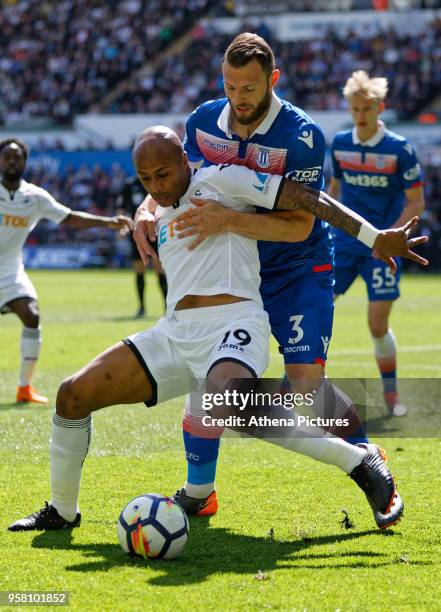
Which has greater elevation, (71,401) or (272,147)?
(272,147)

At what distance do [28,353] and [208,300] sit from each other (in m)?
4.86

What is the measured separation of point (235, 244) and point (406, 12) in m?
35.0

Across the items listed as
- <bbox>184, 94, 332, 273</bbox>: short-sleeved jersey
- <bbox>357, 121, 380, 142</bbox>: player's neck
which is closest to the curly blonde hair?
<bbox>357, 121, 380, 142</bbox>: player's neck

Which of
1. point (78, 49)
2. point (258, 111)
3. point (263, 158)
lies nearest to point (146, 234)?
Answer: point (263, 158)

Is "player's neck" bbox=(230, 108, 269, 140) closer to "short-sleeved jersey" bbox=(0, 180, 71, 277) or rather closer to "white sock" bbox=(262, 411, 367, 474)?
"white sock" bbox=(262, 411, 367, 474)

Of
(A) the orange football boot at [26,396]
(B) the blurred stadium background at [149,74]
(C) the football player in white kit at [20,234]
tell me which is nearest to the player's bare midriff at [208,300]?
(C) the football player in white kit at [20,234]

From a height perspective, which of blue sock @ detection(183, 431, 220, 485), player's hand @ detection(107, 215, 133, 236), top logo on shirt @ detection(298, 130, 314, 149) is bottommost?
blue sock @ detection(183, 431, 220, 485)

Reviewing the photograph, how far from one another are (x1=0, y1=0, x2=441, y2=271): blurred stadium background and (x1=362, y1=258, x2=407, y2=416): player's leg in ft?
68.1

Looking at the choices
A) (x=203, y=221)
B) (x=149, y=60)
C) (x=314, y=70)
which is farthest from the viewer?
(x=149, y=60)

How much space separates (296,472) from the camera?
6707 mm

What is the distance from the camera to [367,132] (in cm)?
905

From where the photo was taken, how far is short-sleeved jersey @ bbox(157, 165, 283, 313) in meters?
5.13

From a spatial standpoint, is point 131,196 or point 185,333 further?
point 131,196

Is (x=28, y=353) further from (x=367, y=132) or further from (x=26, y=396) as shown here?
(x=367, y=132)
